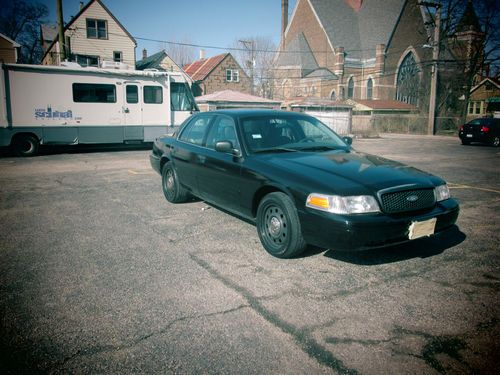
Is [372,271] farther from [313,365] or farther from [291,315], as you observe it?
[313,365]

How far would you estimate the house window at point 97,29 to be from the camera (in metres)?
33.9

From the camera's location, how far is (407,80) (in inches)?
1925

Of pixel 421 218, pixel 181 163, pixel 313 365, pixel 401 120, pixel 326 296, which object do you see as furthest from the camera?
pixel 401 120

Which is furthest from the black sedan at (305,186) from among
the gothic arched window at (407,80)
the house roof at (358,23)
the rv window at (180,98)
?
the house roof at (358,23)

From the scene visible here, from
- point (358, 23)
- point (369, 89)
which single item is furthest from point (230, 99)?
point (358, 23)

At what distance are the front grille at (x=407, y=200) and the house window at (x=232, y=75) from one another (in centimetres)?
4341

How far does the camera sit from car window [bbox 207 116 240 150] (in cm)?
482

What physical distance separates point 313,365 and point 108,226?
3.89 metres

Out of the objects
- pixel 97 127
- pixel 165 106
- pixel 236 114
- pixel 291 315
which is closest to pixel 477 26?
pixel 165 106

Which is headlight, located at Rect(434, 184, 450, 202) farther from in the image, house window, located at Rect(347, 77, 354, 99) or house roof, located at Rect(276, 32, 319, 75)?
house roof, located at Rect(276, 32, 319, 75)

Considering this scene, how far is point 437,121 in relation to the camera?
30.6 metres

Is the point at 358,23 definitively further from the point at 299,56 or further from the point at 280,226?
the point at 280,226

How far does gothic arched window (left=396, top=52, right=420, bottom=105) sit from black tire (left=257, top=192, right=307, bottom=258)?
164 feet

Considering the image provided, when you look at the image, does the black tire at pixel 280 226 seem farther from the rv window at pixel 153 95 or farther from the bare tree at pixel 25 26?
the bare tree at pixel 25 26
